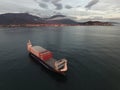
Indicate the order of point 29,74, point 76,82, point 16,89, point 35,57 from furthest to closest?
point 35,57 → point 29,74 → point 76,82 → point 16,89

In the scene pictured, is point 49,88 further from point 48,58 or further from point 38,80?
point 48,58

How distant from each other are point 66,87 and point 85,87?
236 inches

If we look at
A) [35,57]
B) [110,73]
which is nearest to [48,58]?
[35,57]

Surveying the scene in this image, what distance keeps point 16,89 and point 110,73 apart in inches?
1363

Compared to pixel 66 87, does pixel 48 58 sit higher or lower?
higher

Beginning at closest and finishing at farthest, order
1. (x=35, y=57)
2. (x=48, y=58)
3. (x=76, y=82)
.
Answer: (x=76, y=82)
(x=48, y=58)
(x=35, y=57)

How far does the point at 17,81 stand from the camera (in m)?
38.8

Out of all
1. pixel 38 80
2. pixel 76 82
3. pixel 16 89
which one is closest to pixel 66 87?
pixel 76 82

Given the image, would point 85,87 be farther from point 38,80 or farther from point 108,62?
point 108,62

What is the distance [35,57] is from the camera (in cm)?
5931

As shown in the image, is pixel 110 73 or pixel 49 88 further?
pixel 110 73

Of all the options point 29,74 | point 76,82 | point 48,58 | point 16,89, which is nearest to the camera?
point 16,89

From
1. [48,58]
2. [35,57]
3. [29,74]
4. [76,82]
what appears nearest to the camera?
[76,82]

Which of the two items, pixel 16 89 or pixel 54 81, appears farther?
pixel 54 81
